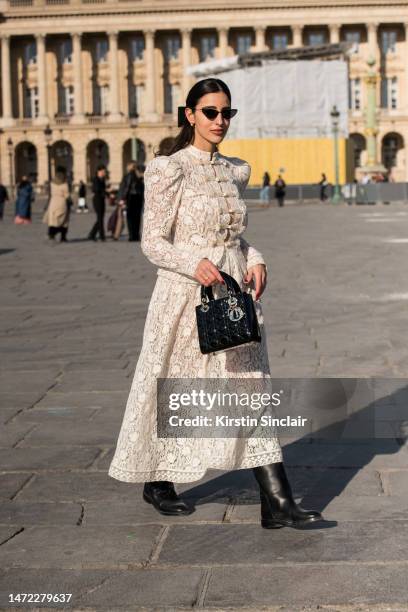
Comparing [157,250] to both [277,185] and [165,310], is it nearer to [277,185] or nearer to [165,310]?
[165,310]

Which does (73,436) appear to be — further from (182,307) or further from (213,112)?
(213,112)

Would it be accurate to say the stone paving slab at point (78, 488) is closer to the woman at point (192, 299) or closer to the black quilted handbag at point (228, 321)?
the woman at point (192, 299)

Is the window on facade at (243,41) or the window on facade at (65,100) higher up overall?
the window on facade at (243,41)

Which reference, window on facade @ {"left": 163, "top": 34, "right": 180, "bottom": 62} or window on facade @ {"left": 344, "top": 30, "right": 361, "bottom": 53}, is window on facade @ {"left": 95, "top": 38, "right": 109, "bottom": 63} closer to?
window on facade @ {"left": 163, "top": 34, "right": 180, "bottom": 62}

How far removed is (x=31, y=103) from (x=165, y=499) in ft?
322

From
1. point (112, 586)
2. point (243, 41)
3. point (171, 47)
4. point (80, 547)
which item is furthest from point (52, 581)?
point (171, 47)

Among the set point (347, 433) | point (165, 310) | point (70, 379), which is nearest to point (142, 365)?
point (165, 310)

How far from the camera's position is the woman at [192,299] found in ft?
16.9

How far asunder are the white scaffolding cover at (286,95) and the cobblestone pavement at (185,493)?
178 feet

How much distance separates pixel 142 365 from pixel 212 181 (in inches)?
30.7

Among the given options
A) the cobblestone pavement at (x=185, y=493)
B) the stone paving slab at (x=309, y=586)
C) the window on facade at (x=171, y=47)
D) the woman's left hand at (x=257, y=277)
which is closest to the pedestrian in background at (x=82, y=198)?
the cobblestone pavement at (x=185, y=493)

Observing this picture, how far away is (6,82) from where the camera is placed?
3912 inches

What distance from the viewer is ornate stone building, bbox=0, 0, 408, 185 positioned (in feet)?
321

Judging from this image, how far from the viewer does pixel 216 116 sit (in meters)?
5.20
